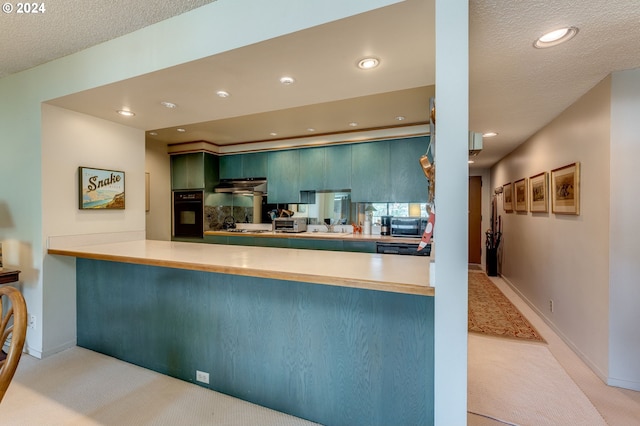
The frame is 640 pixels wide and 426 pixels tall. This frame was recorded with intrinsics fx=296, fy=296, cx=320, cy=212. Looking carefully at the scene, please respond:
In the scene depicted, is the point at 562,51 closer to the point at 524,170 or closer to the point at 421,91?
the point at 421,91

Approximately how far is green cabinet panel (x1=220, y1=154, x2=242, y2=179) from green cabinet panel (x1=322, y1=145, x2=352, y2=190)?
1.59 meters

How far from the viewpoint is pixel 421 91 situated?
270cm

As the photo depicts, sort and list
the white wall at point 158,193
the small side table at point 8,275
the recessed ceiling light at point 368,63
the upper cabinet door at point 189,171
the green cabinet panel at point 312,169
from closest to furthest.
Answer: the recessed ceiling light at point 368,63 < the small side table at point 8,275 < the green cabinet panel at point 312,169 < the white wall at point 158,193 < the upper cabinet door at point 189,171

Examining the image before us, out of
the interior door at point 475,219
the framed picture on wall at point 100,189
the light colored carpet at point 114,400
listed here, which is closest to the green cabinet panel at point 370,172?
the framed picture on wall at point 100,189

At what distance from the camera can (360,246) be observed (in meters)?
3.89

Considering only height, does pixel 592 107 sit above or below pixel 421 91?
below

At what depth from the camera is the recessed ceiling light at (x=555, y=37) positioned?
1.58 m

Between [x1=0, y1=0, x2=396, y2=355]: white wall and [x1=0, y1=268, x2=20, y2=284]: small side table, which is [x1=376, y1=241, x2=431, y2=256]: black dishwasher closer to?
[x1=0, y1=0, x2=396, y2=355]: white wall

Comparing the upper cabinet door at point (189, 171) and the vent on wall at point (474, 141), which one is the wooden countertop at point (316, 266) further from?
the upper cabinet door at point (189, 171)

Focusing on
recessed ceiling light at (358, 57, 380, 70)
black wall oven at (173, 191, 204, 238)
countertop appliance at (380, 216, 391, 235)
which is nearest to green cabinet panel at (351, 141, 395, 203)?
countertop appliance at (380, 216, 391, 235)

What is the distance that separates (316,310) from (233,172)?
12.6 feet

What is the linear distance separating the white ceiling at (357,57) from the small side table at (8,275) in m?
1.44

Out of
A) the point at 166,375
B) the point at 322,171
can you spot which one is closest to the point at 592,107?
the point at 322,171

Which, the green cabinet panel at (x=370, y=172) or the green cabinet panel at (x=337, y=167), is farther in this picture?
the green cabinet panel at (x=337, y=167)
